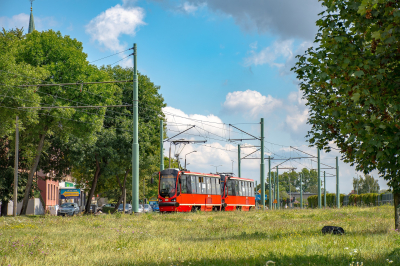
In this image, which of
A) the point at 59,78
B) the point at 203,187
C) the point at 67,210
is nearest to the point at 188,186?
the point at 203,187

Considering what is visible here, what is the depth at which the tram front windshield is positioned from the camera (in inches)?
1375

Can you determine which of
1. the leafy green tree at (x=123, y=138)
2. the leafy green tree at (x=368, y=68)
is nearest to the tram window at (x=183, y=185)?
the leafy green tree at (x=123, y=138)

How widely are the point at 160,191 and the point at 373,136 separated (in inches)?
1182

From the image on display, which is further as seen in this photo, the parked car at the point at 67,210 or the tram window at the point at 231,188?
the parked car at the point at 67,210

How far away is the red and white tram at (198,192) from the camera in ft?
115

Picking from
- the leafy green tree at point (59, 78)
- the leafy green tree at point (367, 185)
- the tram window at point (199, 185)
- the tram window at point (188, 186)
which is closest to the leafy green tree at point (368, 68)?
the leafy green tree at point (59, 78)

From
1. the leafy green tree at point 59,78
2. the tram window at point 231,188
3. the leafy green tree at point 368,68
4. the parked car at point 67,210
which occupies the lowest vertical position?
the parked car at point 67,210

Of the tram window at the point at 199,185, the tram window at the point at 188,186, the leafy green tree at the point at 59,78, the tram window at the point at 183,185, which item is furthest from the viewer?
the tram window at the point at 199,185

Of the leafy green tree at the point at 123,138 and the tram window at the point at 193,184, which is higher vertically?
the leafy green tree at the point at 123,138

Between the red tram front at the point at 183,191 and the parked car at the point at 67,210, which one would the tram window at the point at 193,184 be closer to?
the red tram front at the point at 183,191

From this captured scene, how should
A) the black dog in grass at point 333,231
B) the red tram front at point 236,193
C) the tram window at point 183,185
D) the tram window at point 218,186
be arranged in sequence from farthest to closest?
1. the red tram front at point 236,193
2. the tram window at point 218,186
3. the tram window at point 183,185
4. the black dog in grass at point 333,231

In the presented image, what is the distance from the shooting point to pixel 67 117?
98.5ft

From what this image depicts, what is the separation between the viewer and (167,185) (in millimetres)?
35094

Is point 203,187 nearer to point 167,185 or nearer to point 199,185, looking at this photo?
point 199,185
